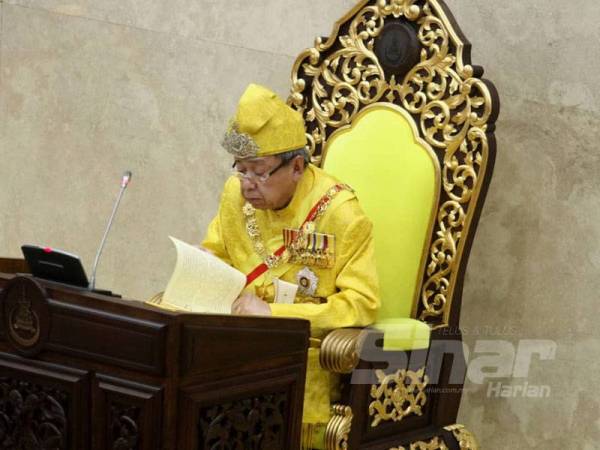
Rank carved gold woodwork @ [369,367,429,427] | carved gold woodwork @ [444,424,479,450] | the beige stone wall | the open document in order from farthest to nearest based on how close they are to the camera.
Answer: the beige stone wall, carved gold woodwork @ [444,424,479,450], carved gold woodwork @ [369,367,429,427], the open document

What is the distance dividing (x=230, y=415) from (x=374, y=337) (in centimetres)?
65

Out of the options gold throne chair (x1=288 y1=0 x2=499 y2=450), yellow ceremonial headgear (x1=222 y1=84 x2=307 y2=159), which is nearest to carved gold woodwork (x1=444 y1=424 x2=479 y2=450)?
gold throne chair (x1=288 y1=0 x2=499 y2=450)

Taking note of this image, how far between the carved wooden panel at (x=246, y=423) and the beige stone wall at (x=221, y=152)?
4.56ft

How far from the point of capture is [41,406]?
275 cm

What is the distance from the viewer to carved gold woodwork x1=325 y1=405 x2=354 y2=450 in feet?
10.3

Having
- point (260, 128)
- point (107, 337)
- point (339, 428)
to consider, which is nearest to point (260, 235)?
point (260, 128)

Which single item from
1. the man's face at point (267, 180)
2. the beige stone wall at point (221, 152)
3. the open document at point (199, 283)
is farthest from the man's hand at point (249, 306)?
the beige stone wall at point (221, 152)

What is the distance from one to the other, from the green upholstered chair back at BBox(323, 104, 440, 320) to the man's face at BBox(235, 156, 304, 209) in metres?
0.36

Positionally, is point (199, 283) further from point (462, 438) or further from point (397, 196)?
point (462, 438)

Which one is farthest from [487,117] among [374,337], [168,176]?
[168,176]

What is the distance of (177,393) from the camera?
2.55 m

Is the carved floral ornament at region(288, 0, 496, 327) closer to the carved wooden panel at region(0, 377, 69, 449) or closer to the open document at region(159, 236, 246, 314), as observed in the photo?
the open document at region(159, 236, 246, 314)

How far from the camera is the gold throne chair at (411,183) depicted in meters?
3.33

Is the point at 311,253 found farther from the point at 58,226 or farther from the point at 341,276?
the point at 58,226
